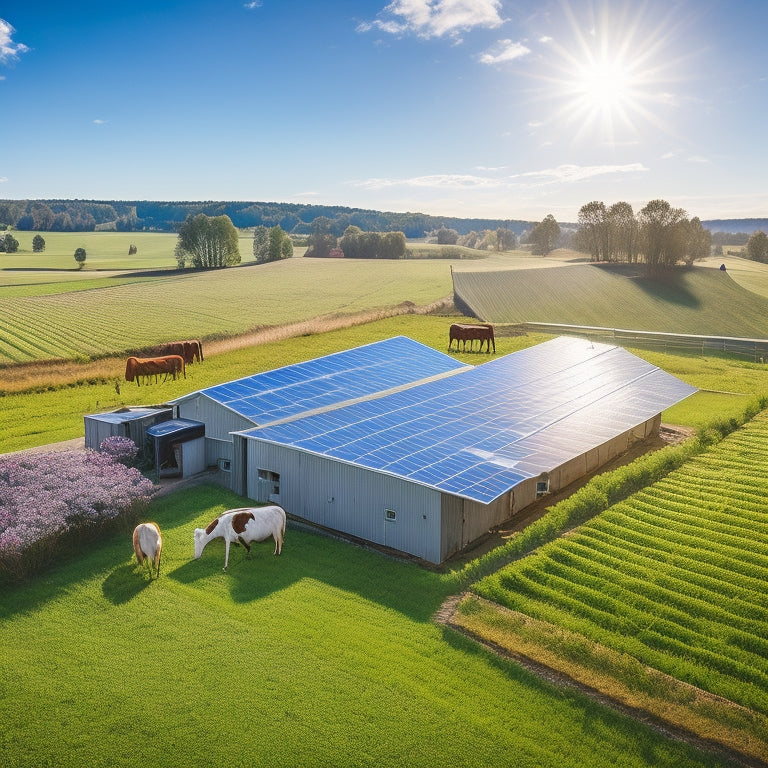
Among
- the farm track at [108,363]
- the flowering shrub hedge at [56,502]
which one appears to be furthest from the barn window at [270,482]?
the farm track at [108,363]

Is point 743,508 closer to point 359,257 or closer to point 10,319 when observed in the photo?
point 10,319

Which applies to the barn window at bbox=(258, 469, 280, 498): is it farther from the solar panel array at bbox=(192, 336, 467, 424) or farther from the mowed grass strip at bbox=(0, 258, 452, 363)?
the mowed grass strip at bbox=(0, 258, 452, 363)

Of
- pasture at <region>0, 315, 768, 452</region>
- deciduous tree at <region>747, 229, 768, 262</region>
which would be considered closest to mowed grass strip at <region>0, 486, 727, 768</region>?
pasture at <region>0, 315, 768, 452</region>

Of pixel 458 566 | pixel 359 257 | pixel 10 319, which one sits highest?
pixel 359 257

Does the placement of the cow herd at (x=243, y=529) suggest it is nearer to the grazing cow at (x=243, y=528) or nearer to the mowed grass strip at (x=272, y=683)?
the grazing cow at (x=243, y=528)

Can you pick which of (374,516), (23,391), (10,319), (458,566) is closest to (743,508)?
(458,566)

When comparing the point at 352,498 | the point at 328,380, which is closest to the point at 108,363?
the point at 328,380

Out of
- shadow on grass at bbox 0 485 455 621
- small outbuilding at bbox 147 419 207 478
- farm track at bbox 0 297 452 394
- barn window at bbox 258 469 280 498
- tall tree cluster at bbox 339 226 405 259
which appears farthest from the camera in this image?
tall tree cluster at bbox 339 226 405 259
